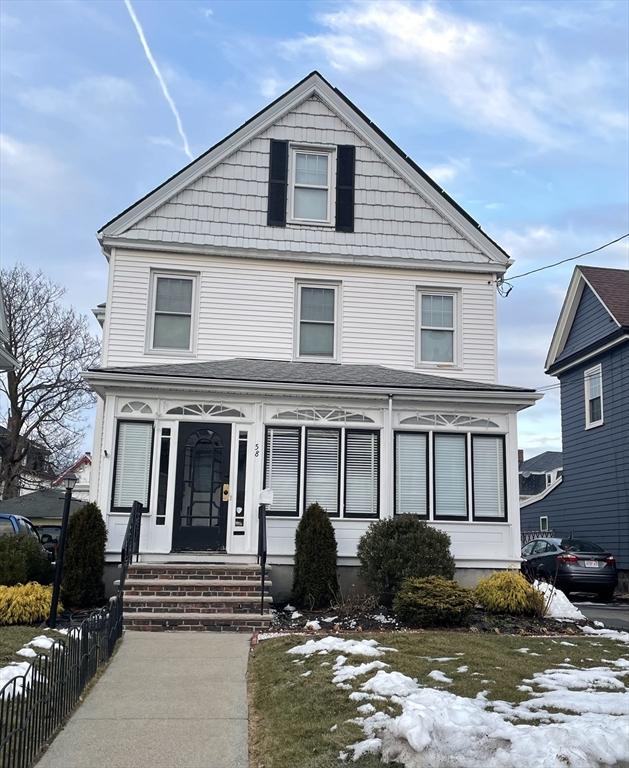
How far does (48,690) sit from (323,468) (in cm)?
817

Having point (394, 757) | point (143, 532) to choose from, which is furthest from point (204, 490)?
point (394, 757)

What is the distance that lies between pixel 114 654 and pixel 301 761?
4.37m

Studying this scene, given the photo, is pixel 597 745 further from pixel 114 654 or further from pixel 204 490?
pixel 204 490

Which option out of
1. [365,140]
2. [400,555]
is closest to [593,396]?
[365,140]

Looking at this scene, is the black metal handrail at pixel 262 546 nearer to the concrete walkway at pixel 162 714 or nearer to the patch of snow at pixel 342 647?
the concrete walkway at pixel 162 714

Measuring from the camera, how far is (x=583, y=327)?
863 inches

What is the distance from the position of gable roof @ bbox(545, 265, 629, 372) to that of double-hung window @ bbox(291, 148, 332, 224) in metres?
8.54

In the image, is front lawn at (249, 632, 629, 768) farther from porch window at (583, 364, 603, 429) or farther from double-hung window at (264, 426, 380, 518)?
porch window at (583, 364, 603, 429)

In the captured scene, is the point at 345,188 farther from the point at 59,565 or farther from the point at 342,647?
the point at 342,647

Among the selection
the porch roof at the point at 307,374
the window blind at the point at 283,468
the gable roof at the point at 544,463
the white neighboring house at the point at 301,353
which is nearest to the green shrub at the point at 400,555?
the white neighboring house at the point at 301,353

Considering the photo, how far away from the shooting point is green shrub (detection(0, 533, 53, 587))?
1111 cm

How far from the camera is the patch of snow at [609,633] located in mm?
9941

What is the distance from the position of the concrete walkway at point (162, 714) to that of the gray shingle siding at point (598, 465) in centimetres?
1346

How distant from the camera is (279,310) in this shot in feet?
49.8
